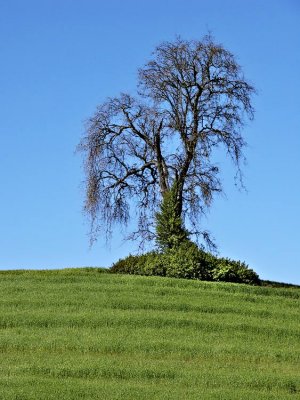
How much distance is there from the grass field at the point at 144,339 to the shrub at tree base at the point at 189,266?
2.14 metres

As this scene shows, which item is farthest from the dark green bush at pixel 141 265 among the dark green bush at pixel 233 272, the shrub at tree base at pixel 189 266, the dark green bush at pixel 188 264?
the dark green bush at pixel 233 272

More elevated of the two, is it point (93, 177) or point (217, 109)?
point (217, 109)

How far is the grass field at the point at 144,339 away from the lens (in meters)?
13.7

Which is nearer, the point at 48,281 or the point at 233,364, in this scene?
the point at 233,364

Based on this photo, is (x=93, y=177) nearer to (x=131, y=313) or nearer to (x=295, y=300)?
(x=295, y=300)

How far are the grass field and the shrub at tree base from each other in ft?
7.01

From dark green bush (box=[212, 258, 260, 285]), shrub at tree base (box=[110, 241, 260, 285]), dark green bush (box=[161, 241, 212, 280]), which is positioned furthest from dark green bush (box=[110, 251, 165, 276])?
dark green bush (box=[212, 258, 260, 285])

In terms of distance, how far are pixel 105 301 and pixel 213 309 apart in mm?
2772

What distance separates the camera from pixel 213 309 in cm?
2053

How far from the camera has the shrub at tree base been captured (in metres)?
26.3

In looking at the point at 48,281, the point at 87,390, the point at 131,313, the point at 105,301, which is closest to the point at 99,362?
the point at 87,390

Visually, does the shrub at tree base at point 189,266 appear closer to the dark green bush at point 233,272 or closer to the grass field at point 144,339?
the dark green bush at point 233,272

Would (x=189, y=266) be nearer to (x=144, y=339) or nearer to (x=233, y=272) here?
(x=233, y=272)

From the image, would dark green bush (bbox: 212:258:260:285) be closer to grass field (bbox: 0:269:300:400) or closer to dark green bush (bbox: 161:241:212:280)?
dark green bush (bbox: 161:241:212:280)
